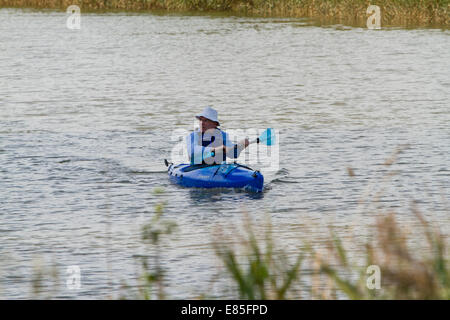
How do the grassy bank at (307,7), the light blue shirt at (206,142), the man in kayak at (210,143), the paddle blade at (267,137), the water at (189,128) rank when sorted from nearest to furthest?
1. the water at (189,128)
2. the paddle blade at (267,137)
3. the man in kayak at (210,143)
4. the light blue shirt at (206,142)
5. the grassy bank at (307,7)

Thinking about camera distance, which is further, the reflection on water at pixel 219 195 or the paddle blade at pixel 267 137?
the reflection on water at pixel 219 195

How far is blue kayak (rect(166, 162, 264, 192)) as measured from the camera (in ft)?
42.2

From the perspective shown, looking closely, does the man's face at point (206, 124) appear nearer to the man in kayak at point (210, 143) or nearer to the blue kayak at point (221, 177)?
the man in kayak at point (210, 143)

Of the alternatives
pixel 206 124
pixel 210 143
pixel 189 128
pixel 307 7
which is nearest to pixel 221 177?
pixel 210 143

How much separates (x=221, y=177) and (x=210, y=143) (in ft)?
1.61

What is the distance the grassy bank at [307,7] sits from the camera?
3688 centimetres

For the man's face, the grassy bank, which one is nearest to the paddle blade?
the man's face

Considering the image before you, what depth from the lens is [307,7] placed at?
40906 millimetres

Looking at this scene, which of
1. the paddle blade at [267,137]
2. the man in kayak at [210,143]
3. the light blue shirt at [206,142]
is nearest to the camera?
the paddle blade at [267,137]

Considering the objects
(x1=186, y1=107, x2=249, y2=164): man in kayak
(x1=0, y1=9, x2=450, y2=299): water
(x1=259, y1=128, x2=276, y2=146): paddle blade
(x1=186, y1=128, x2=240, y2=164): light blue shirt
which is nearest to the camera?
(x1=0, y1=9, x2=450, y2=299): water

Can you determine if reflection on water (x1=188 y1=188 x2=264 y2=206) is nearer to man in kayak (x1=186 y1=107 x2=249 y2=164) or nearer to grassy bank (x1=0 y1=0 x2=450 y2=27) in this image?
man in kayak (x1=186 y1=107 x2=249 y2=164)

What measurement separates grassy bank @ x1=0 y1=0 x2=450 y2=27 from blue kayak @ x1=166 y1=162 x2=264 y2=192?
24.8m

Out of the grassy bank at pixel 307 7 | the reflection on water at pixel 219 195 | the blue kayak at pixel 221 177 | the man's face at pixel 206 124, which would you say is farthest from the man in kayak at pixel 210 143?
the grassy bank at pixel 307 7

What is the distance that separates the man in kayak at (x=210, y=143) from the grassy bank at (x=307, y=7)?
24890mm
